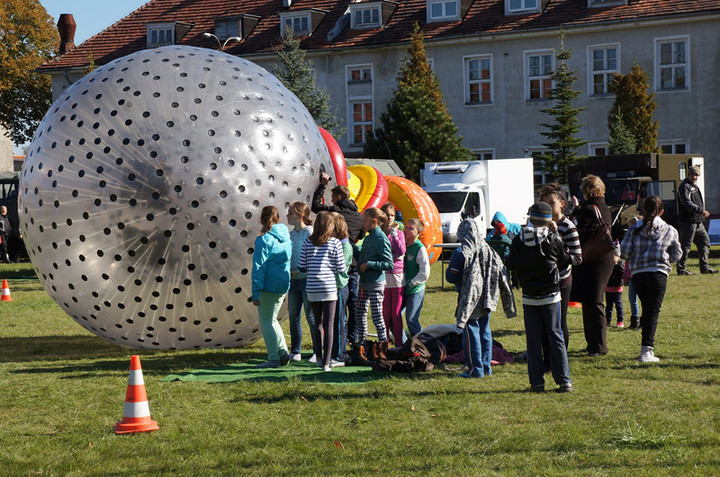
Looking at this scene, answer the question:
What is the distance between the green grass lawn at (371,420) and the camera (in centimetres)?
621

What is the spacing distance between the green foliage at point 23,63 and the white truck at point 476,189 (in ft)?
105

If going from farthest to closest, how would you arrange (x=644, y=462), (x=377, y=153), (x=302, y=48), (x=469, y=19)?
(x=302, y=48) < (x=469, y=19) < (x=377, y=153) < (x=644, y=462)

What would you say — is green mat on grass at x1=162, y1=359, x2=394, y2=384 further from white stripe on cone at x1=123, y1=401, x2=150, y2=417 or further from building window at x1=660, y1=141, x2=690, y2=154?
building window at x1=660, y1=141, x2=690, y2=154

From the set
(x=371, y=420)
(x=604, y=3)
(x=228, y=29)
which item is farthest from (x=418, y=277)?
(x=228, y=29)

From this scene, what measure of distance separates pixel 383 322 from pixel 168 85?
3.55 metres

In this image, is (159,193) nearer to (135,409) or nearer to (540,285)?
(135,409)

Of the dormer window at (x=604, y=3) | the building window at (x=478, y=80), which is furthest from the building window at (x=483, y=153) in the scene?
the dormer window at (x=604, y=3)

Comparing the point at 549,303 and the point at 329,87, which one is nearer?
the point at 549,303

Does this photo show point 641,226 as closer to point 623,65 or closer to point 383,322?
point 383,322

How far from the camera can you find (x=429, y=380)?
916cm

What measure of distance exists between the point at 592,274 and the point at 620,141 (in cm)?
2449

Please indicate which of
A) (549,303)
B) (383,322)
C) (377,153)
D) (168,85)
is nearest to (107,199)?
(168,85)

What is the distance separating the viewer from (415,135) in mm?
35969

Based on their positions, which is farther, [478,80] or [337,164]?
[478,80]
